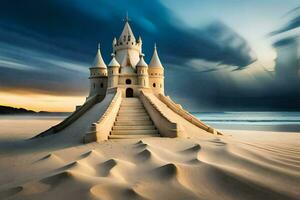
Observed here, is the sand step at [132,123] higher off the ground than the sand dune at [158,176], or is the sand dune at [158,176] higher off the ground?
the sand step at [132,123]

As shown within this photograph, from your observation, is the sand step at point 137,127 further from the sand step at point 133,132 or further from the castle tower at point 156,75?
the castle tower at point 156,75

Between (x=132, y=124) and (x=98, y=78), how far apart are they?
1330 centimetres

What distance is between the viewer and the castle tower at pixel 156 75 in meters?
25.1

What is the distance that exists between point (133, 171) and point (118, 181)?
1.06 meters

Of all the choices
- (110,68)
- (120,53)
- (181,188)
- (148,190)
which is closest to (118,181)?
(148,190)

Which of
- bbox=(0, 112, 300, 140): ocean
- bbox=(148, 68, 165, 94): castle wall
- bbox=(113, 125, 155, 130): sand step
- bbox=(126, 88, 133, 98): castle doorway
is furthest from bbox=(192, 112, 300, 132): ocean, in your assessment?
bbox=(113, 125, 155, 130): sand step

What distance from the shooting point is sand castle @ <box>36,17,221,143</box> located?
12148 millimetres

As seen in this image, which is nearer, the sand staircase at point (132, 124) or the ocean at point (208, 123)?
the sand staircase at point (132, 124)

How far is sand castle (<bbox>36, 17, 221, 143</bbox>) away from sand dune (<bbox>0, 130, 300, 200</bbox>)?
3.67 metres

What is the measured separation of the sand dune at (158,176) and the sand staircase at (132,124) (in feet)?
12.6

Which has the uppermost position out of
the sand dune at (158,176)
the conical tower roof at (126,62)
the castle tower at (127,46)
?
the castle tower at (127,46)

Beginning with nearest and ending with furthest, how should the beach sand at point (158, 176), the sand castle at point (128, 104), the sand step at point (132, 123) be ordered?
the beach sand at point (158, 176), the sand castle at point (128, 104), the sand step at point (132, 123)

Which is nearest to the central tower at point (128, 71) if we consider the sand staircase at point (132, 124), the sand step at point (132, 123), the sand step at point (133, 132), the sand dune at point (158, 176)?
the sand staircase at point (132, 124)

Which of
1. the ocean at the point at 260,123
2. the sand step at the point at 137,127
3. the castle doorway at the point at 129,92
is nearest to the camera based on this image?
the sand step at the point at 137,127
